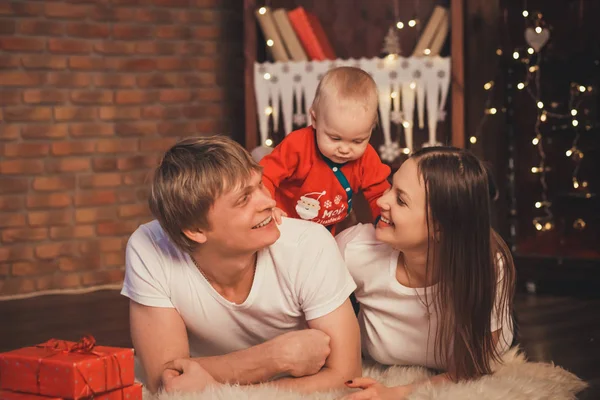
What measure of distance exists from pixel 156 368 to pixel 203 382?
0.47ft

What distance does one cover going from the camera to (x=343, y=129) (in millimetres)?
2582

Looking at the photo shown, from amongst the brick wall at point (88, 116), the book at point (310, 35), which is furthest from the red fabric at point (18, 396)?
the book at point (310, 35)

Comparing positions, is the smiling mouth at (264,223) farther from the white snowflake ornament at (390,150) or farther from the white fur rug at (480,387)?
the white snowflake ornament at (390,150)

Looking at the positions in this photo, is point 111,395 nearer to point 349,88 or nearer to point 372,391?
point 372,391

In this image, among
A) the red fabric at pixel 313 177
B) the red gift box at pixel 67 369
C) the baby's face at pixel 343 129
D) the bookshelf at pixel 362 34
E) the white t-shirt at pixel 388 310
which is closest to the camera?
the red gift box at pixel 67 369

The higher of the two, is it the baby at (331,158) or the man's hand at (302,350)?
the baby at (331,158)

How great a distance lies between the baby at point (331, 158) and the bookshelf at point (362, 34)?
1219 millimetres

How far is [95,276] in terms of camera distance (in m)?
A: 4.39

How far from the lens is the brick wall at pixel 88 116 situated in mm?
4125

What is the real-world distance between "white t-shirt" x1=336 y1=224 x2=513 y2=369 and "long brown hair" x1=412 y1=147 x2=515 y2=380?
0.27ft

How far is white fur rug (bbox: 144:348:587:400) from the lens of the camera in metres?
1.99

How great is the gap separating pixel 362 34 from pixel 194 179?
7.61 feet

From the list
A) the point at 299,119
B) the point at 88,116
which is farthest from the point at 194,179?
the point at 88,116

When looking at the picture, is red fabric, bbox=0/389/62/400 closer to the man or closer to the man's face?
the man
